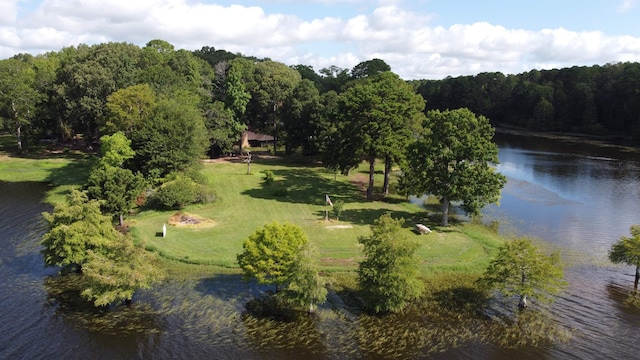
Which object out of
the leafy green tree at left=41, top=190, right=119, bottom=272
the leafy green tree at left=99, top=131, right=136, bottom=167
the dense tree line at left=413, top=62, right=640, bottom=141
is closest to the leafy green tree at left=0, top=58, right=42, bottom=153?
the leafy green tree at left=99, top=131, right=136, bottom=167

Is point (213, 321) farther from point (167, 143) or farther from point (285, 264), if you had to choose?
point (167, 143)

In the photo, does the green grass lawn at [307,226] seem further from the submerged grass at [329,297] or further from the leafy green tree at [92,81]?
the leafy green tree at [92,81]

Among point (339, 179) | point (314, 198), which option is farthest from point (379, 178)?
point (314, 198)

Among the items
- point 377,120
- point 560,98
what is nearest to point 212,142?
point 377,120

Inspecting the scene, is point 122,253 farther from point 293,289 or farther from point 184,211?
point 184,211

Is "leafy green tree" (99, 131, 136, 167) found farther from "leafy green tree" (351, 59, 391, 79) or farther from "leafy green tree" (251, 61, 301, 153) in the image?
"leafy green tree" (351, 59, 391, 79)

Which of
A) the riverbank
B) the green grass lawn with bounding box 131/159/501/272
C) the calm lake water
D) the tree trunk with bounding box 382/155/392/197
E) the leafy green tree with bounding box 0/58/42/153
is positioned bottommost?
the calm lake water
